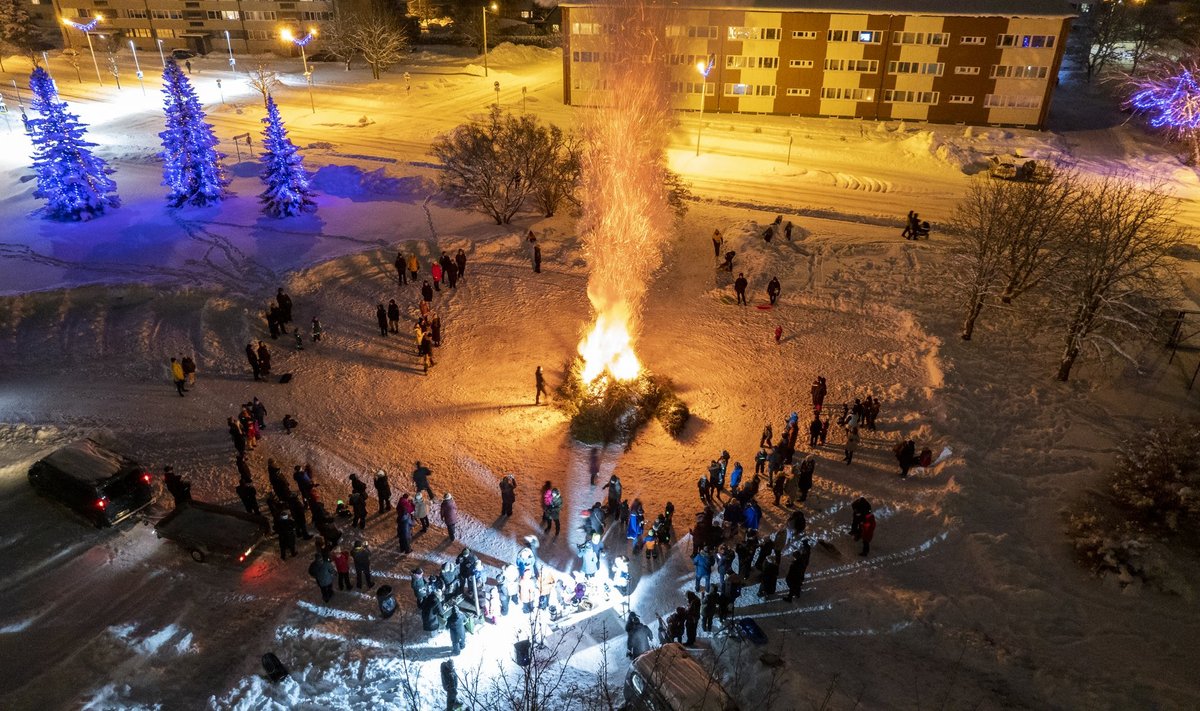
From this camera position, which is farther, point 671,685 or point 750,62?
point 750,62

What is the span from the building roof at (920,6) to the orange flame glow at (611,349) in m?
Result: 29.3

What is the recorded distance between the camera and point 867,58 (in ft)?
158

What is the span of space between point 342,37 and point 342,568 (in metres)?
59.5

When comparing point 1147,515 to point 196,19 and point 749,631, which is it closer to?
point 749,631

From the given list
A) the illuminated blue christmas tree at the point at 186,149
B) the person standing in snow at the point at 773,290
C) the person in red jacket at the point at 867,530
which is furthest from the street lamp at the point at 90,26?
the person in red jacket at the point at 867,530

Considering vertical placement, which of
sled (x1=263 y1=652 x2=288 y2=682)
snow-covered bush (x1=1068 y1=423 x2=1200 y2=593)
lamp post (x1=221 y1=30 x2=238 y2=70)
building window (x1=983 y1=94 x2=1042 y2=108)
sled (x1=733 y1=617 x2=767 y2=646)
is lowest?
sled (x1=733 y1=617 x2=767 y2=646)

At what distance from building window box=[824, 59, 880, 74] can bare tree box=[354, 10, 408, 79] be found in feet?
110

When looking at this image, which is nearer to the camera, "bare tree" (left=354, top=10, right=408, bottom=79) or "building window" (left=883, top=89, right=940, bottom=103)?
"building window" (left=883, top=89, right=940, bottom=103)

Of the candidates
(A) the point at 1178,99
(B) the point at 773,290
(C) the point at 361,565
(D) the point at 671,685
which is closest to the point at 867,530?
(D) the point at 671,685

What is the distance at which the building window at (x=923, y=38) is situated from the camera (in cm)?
4661

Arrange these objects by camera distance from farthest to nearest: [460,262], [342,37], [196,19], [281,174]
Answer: [196,19], [342,37], [281,174], [460,262]

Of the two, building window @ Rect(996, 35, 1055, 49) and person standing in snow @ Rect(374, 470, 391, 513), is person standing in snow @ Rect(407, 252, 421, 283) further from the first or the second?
building window @ Rect(996, 35, 1055, 49)

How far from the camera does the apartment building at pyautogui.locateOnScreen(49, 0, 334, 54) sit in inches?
2613

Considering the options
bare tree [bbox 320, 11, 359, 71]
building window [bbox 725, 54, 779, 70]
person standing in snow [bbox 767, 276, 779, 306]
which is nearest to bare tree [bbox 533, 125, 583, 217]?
person standing in snow [bbox 767, 276, 779, 306]
